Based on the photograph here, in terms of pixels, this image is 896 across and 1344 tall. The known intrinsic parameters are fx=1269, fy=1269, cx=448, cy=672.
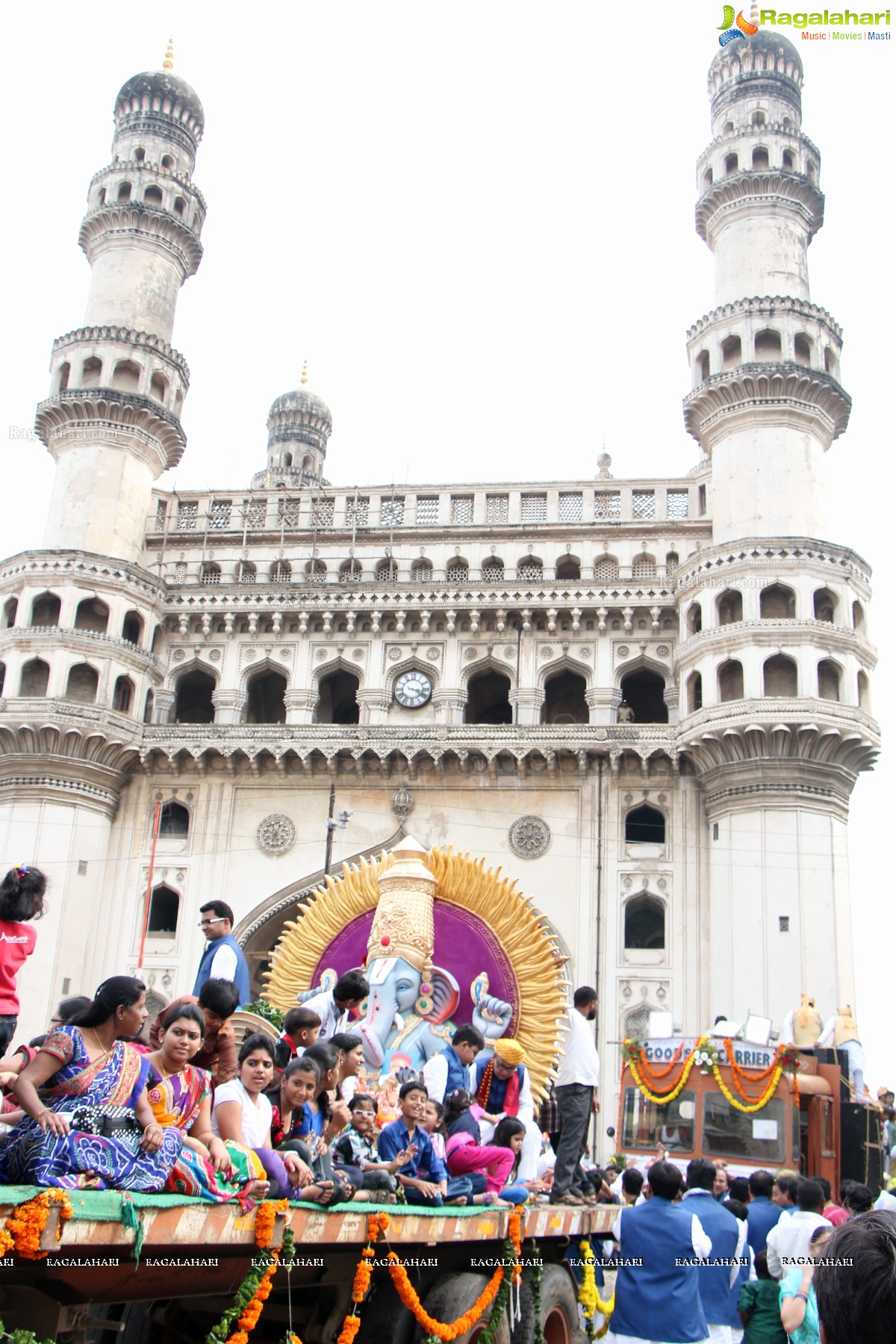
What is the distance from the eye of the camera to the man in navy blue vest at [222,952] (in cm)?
1015

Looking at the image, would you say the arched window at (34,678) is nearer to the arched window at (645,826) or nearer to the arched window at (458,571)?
the arched window at (458,571)

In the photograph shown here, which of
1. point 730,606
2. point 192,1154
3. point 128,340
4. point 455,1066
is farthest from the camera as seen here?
point 128,340

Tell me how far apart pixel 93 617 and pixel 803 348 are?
19586mm

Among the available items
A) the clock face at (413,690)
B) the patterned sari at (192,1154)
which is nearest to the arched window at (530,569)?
the clock face at (413,690)

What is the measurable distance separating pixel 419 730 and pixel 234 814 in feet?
16.8

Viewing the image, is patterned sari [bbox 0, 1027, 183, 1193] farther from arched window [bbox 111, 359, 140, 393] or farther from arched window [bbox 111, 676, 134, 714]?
arched window [bbox 111, 359, 140, 393]

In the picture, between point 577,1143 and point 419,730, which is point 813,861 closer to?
point 419,730

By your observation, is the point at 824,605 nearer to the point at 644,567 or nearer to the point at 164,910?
the point at 644,567

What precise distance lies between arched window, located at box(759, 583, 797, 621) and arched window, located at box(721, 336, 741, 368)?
6.78m

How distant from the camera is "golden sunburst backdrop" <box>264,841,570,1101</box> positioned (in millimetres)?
17375

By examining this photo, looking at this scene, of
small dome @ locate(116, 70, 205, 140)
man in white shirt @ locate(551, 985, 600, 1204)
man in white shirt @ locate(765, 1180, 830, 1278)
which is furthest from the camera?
small dome @ locate(116, 70, 205, 140)

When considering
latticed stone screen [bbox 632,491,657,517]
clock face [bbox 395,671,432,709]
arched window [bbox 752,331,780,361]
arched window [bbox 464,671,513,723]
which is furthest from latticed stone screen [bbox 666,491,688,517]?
clock face [bbox 395,671,432,709]

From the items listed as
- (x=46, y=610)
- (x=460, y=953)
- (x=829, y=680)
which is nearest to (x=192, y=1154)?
(x=460, y=953)

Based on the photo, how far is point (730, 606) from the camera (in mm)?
30156
